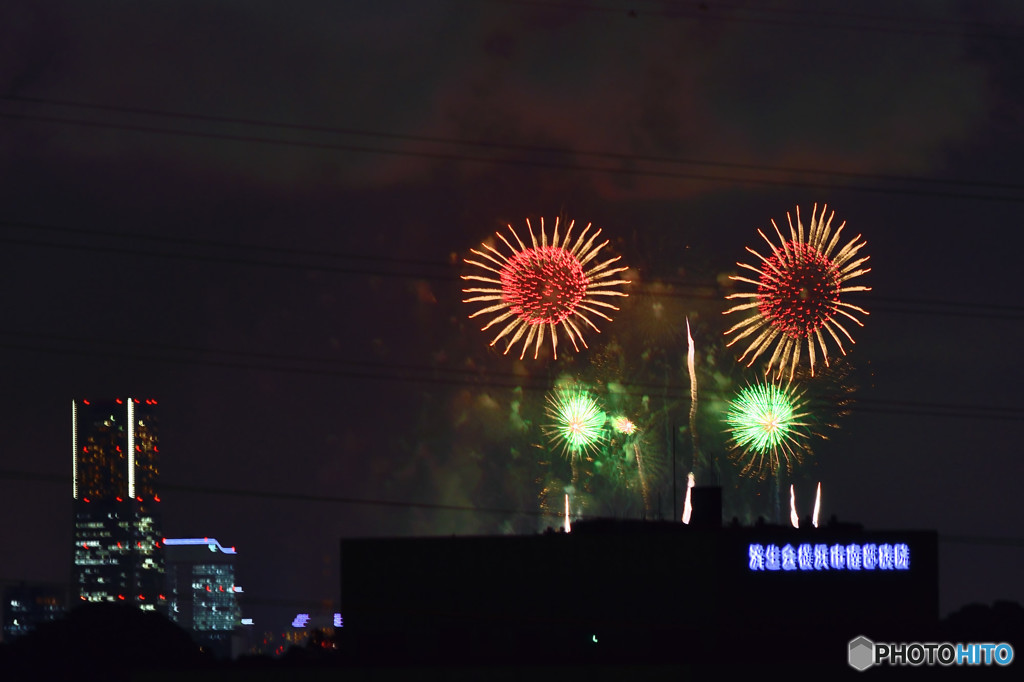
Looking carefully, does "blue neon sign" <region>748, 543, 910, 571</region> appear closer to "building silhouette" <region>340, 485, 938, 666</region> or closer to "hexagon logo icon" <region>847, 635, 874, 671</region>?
"building silhouette" <region>340, 485, 938, 666</region>

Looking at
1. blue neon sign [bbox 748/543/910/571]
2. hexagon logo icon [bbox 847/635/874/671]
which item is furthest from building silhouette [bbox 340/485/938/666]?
hexagon logo icon [bbox 847/635/874/671]

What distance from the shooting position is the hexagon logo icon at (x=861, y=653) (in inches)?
3858

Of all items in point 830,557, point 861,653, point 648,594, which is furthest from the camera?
point 648,594

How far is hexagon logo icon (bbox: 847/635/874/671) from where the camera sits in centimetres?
9800

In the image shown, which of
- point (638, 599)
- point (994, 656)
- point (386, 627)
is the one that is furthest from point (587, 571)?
point (994, 656)

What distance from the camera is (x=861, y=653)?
99.6 m

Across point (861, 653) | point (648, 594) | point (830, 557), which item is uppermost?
point (830, 557)

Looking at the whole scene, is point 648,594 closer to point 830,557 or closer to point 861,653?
point 830,557

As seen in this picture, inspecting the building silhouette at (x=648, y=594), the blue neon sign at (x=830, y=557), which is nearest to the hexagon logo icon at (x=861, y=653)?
the building silhouette at (x=648, y=594)

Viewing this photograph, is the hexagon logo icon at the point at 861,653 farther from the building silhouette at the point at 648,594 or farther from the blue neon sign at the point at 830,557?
the blue neon sign at the point at 830,557

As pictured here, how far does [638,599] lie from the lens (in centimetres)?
10806

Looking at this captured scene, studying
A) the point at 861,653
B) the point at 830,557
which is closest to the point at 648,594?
the point at 830,557

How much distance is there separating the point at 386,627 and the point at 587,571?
538 inches

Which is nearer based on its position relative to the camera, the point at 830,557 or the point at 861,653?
the point at 861,653
